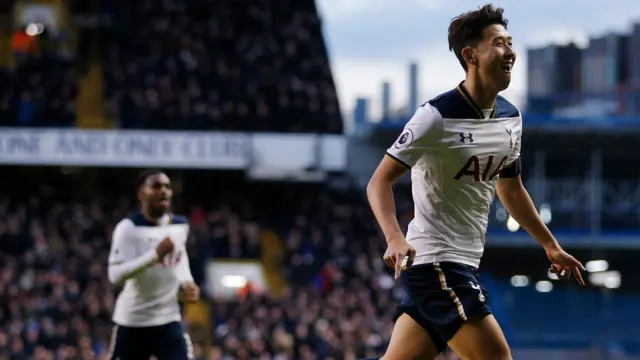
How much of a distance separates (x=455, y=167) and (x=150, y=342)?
145 inches

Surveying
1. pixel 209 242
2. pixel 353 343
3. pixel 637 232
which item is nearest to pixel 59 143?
pixel 209 242

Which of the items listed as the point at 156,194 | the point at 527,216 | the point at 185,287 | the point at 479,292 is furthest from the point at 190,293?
the point at 479,292

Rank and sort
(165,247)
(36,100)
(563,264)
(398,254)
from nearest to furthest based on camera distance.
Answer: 1. (398,254)
2. (563,264)
3. (165,247)
4. (36,100)

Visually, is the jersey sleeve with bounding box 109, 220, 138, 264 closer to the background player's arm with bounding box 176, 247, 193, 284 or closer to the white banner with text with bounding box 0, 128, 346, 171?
the background player's arm with bounding box 176, 247, 193, 284

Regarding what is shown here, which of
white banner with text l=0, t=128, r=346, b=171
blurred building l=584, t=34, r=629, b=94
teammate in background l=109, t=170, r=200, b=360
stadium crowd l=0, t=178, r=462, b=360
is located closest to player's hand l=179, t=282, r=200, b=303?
teammate in background l=109, t=170, r=200, b=360

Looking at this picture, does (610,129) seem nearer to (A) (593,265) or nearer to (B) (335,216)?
(A) (593,265)

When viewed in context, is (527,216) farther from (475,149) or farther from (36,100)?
(36,100)

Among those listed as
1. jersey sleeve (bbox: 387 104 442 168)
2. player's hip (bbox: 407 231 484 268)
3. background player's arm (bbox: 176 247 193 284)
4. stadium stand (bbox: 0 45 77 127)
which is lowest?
background player's arm (bbox: 176 247 193 284)

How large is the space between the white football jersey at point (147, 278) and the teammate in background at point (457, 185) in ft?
10.4

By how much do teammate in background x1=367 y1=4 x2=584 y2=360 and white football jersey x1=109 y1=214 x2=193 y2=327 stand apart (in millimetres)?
3175

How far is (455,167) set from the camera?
5863 millimetres

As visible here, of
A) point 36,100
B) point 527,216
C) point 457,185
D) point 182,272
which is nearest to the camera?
point 457,185

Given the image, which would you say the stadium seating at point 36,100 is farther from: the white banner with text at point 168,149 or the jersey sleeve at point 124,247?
the jersey sleeve at point 124,247

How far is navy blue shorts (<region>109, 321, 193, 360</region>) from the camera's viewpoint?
877 cm
